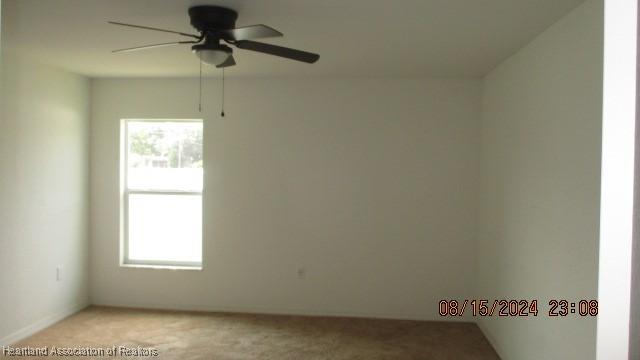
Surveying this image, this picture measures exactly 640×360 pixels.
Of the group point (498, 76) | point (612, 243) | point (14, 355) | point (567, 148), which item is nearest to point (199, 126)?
point (14, 355)

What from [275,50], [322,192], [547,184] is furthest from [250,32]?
[322,192]

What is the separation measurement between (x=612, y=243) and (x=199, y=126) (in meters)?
4.00

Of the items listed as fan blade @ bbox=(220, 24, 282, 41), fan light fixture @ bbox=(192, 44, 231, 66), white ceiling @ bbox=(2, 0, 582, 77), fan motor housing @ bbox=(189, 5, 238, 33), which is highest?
white ceiling @ bbox=(2, 0, 582, 77)

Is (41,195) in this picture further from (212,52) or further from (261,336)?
(212,52)

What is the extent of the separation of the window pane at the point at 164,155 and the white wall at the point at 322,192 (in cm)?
17

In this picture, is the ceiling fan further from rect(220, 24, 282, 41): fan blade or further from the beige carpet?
the beige carpet

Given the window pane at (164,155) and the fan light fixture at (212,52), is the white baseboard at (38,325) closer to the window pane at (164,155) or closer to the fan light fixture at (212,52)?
the window pane at (164,155)

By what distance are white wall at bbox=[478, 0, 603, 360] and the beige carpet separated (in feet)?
1.70

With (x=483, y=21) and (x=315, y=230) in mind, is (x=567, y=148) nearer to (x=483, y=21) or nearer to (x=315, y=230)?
(x=483, y=21)

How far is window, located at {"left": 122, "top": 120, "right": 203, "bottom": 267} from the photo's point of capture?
4922 millimetres

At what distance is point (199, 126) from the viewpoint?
4922mm

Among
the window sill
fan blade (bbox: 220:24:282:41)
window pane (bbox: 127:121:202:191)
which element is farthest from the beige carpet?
fan blade (bbox: 220:24:282:41)

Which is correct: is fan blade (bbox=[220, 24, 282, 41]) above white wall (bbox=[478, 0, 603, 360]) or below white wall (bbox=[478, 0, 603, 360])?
above

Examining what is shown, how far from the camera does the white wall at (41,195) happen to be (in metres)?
3.77
